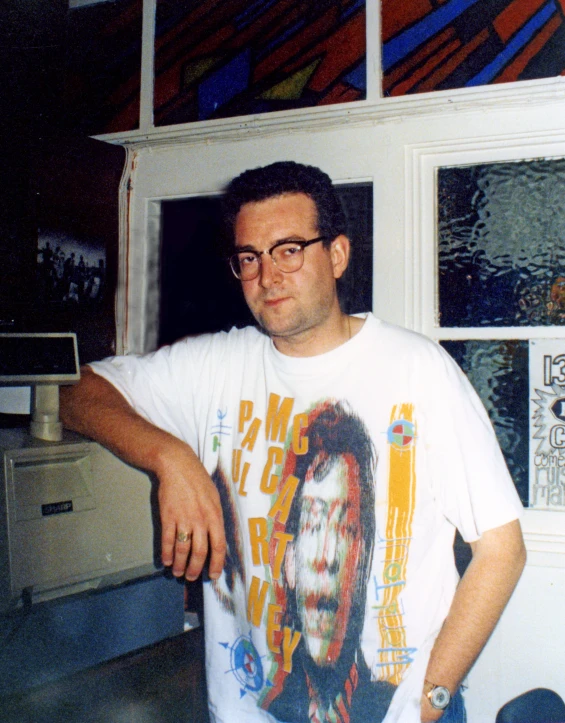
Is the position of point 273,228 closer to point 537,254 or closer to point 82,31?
point 537,254

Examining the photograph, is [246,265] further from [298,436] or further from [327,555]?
[327,555]

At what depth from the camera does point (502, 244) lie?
158 centimetres

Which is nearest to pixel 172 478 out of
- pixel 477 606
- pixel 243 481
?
pixel 243 481

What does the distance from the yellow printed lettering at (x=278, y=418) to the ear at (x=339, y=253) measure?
336mm

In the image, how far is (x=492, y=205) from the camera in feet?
5.24

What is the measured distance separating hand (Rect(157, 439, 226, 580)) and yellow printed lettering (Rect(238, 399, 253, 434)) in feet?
0.72

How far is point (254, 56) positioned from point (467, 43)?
70 cm

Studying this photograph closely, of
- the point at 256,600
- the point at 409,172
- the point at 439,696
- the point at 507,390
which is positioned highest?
the point at 409,172

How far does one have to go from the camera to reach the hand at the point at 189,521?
1.03 metres

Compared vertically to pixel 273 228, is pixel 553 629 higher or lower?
lower

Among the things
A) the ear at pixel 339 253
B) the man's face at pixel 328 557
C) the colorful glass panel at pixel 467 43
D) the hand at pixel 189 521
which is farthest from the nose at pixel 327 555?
the colorful glass panel at pixel 467 43

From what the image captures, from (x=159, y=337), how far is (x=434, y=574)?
1.34 meters

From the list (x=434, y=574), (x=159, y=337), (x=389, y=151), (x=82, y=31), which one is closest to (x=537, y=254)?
(x=389, y=151)

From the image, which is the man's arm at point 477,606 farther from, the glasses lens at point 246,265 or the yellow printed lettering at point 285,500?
the glasses lens at point 246,265
